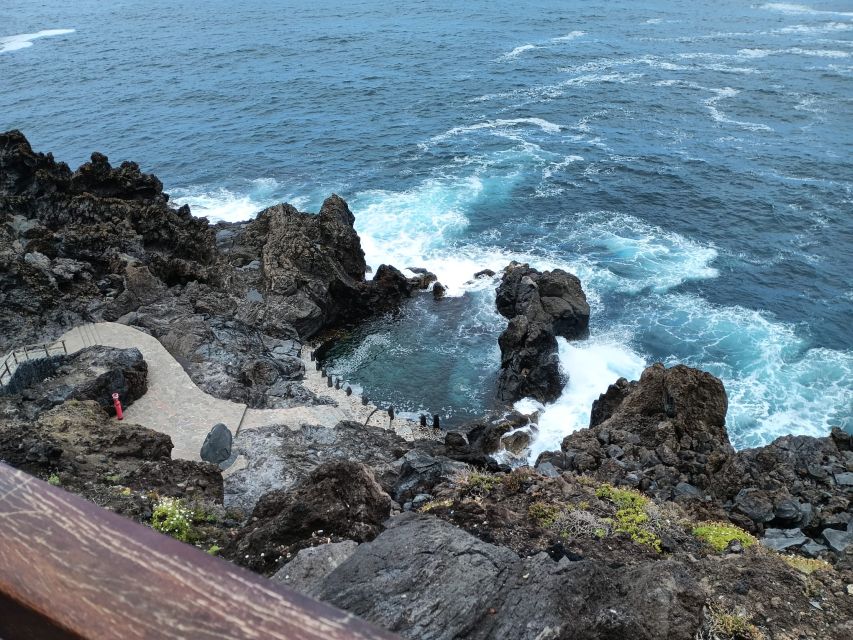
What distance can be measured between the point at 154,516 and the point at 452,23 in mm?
98132

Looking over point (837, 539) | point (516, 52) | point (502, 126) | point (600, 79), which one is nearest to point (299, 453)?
point (837, 539)

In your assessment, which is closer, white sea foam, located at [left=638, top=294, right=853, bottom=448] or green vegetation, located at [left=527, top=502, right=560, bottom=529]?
green vegetation, located at [left=527, top=502, right=560, bottom=529]

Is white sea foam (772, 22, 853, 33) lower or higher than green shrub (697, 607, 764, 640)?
lower

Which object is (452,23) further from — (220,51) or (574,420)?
(574,420)

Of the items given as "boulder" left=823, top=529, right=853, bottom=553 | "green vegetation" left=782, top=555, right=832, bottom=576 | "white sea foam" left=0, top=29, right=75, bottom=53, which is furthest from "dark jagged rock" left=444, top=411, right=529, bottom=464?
"white sea foam" left=0, top=29, right=75, bottom=53

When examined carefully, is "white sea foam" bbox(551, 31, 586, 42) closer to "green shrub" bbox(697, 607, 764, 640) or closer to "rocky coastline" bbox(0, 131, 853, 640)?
"rocky coastline" bbox(0, 131, 853, 640)

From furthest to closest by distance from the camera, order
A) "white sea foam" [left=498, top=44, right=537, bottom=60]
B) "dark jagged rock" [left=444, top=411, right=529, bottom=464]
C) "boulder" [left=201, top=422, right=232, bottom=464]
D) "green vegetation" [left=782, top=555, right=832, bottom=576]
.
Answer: "white sea foam" [left=498, top=44, right=537, bottom=60]
"dark jagged rock" [left=444, top=411, right=529, bottom=464]
"boulder" [left=201, top=422, right=232, bottom=464]
"green vegetation" [left=782, top=555, right=832, bottom=576]

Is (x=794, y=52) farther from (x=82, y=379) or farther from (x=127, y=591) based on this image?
(x=127, y=591)

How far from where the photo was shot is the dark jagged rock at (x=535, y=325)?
3144 cm

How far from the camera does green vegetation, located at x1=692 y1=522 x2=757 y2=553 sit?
47.3ft

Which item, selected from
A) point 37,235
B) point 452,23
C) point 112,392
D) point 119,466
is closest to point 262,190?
point 37,235

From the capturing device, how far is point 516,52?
82.4 m

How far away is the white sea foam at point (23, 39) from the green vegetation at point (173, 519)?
Answer: 105 metres

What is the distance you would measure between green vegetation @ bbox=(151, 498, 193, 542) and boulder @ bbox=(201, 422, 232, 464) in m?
5.44
